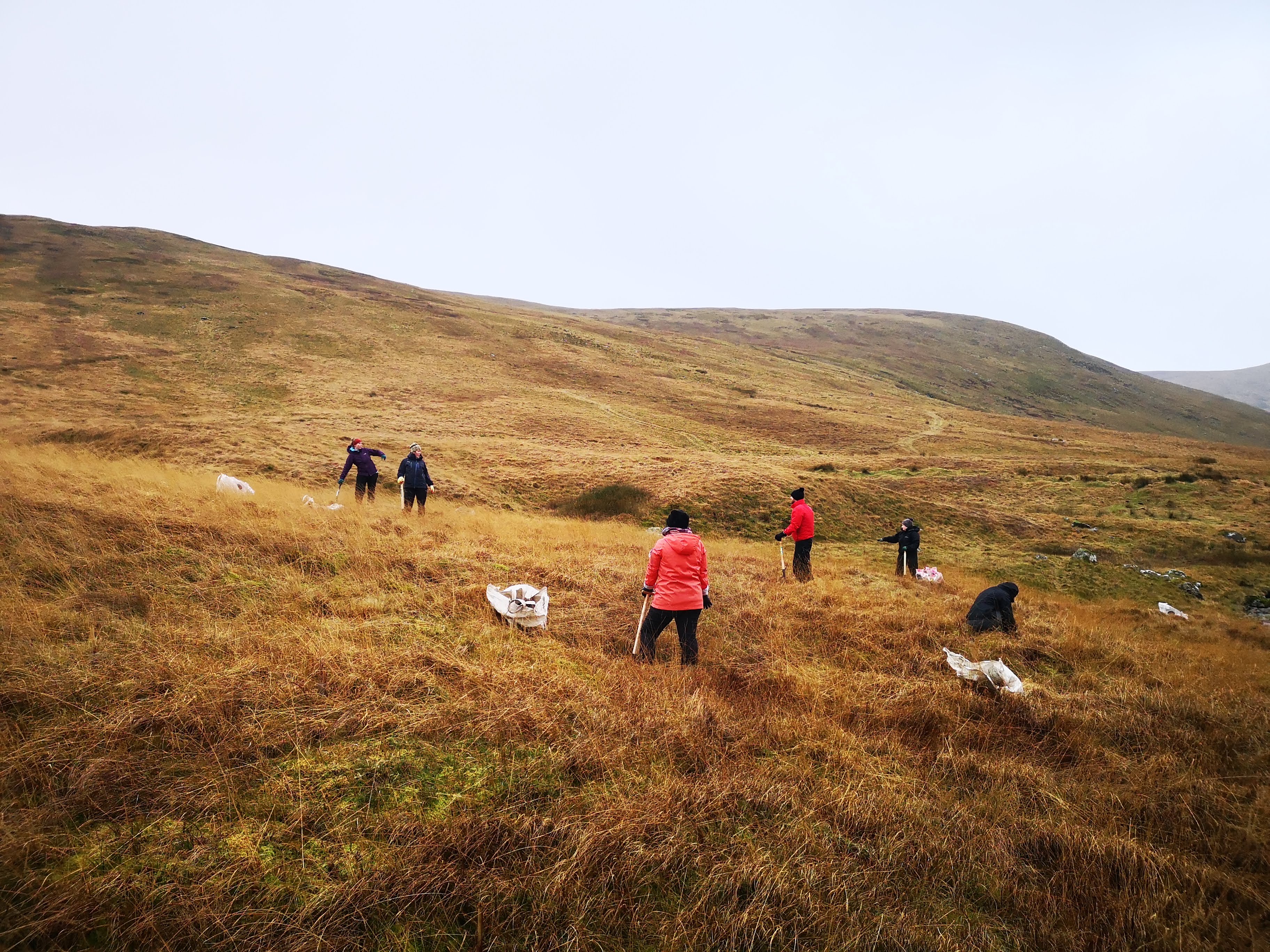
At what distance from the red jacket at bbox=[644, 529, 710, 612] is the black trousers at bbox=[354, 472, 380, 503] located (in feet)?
36.9

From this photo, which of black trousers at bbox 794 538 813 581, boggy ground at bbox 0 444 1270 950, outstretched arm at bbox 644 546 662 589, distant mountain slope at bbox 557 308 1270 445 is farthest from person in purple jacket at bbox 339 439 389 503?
distant mountain slope at bbox 557 308 1270 445

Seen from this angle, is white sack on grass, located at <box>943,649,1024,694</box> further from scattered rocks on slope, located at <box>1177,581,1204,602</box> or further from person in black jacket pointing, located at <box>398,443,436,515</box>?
scattered rocks on slope, located at <box>1177,581,1204,602</box>

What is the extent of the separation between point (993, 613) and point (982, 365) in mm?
138899

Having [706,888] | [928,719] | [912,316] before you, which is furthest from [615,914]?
[912,316]

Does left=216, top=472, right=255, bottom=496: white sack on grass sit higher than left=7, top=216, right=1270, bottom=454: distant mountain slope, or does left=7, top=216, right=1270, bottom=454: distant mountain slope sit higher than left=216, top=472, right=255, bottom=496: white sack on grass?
left=7, top=216, right=1270, bottom=454: distant mountain slope

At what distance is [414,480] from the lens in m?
14.6

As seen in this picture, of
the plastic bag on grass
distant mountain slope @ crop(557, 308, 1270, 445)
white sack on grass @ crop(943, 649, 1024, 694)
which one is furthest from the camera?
distant mountain slope @ crop(557, 308, 1270, 445)

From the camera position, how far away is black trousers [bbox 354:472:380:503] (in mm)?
15211

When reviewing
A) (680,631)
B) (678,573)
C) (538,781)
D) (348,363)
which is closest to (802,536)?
(678,573)

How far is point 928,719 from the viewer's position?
5.59m

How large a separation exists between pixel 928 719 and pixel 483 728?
460cm

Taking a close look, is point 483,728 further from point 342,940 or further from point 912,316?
point 912,316

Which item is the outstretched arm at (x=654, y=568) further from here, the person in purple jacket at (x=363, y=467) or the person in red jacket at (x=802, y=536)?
the person in purple jacket at (x=363, y=467)

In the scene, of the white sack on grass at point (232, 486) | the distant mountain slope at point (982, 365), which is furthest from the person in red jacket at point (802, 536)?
the distant mountain slope at point (982, 365)
